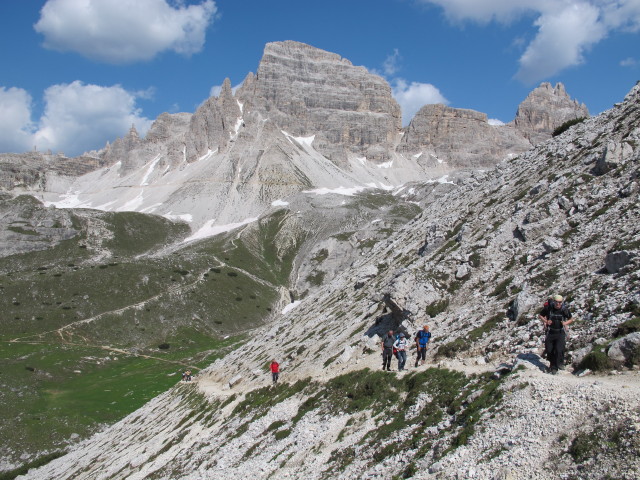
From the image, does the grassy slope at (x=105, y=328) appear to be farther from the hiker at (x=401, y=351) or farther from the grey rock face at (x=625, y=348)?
the grey rock face at (x=625, y=348)

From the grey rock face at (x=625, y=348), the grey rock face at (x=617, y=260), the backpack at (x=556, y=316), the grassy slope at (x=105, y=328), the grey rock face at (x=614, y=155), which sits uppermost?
the grey rock face at (x=614, y=155)

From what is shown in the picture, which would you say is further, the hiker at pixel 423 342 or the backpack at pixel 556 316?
the hiker at pixel 423 342

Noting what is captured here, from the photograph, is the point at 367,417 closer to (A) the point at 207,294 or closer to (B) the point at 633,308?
(B) the point at 633,308

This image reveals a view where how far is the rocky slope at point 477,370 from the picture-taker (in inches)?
548

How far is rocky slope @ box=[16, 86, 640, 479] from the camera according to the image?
13922mm

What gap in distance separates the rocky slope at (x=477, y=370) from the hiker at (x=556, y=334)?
792mm

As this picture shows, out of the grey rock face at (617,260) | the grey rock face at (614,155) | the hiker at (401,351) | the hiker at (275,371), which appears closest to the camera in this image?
the grey rock face at (617,260)

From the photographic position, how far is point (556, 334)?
669 inches

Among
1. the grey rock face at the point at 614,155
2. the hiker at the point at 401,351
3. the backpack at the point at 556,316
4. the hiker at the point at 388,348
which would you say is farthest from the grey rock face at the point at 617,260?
the grey rock face at the point at 614,155

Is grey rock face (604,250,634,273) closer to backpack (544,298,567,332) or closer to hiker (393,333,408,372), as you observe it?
backpack (544,298,567,332)

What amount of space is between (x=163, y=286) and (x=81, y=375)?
51.3m

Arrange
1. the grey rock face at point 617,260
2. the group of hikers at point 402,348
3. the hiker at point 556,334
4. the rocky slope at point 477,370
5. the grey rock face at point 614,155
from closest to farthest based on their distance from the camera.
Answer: the rocky slope at point 477,370 → the hiker at point 556,334 → the grey rock face at point 617,260 → the group of hikers at point 402,348 → the grey rock face at point 614,155

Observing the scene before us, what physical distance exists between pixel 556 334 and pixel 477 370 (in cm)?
421

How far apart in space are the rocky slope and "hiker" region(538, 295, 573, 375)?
792 millimetres
